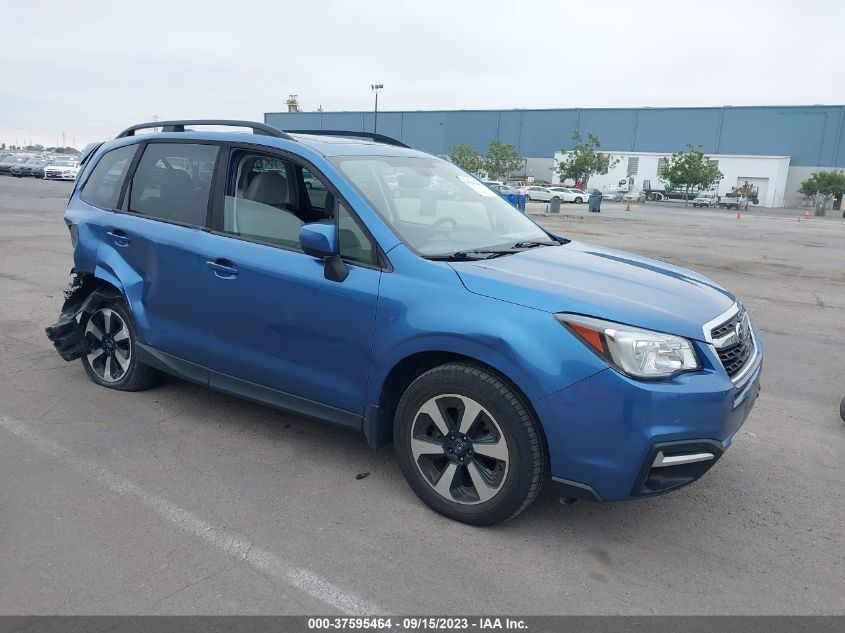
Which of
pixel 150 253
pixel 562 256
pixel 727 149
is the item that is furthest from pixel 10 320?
pixel 727 149

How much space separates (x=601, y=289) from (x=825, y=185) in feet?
236

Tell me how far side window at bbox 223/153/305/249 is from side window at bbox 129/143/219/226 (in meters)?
0.21

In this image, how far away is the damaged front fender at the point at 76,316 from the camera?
4988mm

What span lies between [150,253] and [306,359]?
149 cm

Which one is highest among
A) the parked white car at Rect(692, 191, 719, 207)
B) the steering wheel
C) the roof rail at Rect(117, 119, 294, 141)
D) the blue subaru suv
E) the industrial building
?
the industrial building

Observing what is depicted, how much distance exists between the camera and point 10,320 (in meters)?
7.04

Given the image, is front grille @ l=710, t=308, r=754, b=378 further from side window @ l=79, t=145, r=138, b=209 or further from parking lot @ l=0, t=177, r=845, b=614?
side window @ l=79, t=145, r=138, b=209

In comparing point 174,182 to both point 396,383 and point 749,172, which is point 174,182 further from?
point 749,172

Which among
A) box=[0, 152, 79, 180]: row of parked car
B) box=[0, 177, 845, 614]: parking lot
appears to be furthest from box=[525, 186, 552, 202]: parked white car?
box=[0, 177, 845, 614]: parking lot

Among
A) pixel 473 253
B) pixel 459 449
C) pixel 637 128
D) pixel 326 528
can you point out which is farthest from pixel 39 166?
pixel 637 128

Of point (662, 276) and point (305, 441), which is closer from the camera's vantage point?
point (662, 276)

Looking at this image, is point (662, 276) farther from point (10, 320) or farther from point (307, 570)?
point (10, 320)

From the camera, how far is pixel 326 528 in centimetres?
329

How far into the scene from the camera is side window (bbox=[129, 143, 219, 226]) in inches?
169
